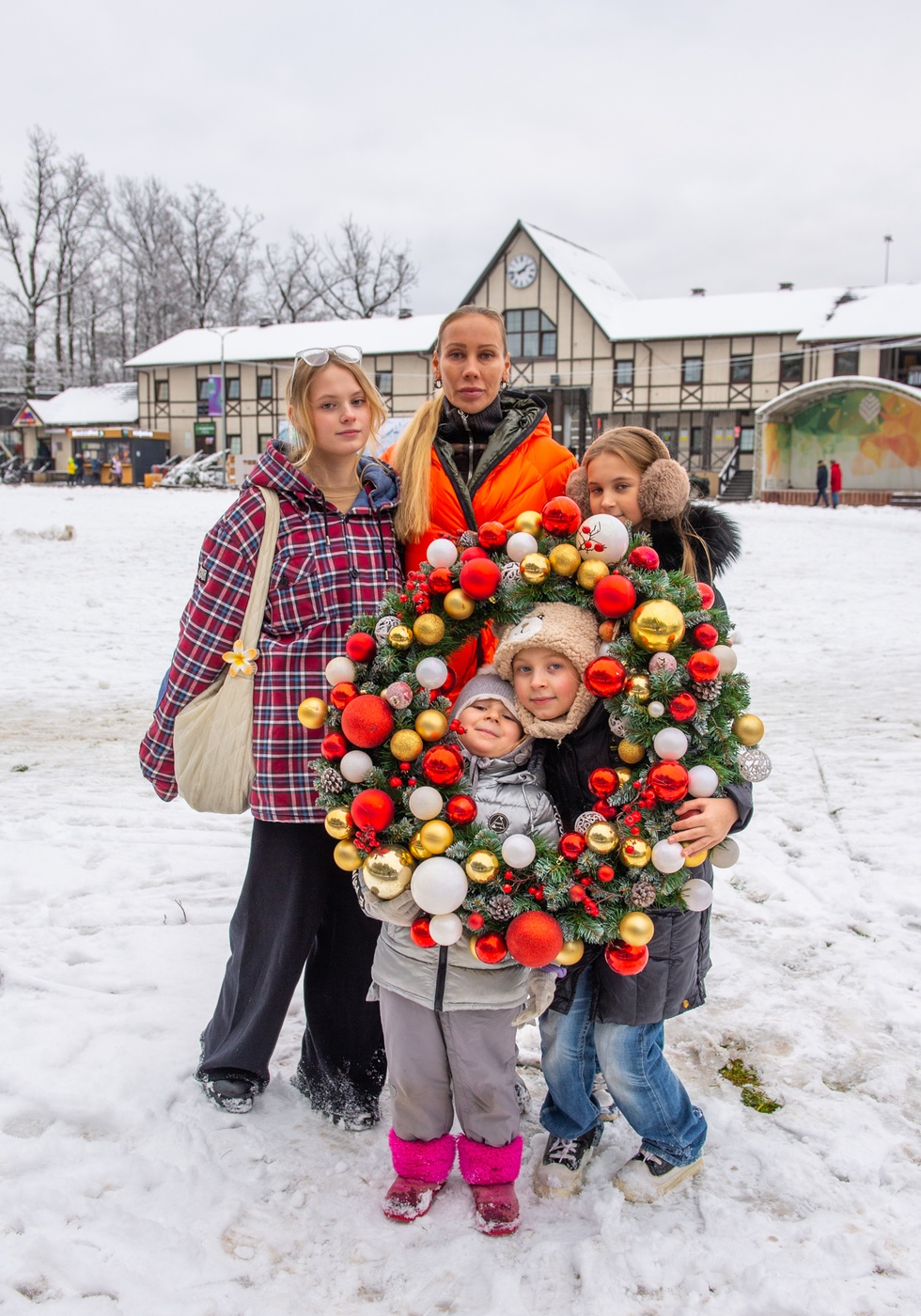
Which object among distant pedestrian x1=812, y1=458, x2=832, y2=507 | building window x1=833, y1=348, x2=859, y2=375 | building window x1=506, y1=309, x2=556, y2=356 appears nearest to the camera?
distant pedestrian x1=812, y1=458, x2=832, y2=507

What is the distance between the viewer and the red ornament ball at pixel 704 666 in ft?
7.18

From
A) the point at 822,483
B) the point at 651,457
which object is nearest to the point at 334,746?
the point at 651,457

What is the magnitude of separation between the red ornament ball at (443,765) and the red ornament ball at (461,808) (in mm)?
51

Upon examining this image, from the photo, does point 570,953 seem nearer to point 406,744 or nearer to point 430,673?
point 406,744

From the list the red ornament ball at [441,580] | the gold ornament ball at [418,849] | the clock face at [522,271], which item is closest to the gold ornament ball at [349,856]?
the gold ornament ball at [418,849]

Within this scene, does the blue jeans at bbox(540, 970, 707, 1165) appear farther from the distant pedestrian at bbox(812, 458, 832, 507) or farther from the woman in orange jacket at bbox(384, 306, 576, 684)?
the distant pedestrian at bbox(812, 458, 832, 507)

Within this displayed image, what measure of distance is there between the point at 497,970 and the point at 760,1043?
130cm

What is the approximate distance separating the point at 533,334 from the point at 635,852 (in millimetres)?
36706

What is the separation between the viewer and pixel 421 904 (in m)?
2.19

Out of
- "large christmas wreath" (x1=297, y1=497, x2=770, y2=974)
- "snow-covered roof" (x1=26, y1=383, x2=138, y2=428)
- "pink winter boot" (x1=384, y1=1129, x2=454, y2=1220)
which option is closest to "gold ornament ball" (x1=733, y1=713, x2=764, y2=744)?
"large christmas wreath" (x1=297, y1=497, x2=770, y2=974)

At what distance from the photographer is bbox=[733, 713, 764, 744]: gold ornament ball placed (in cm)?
228

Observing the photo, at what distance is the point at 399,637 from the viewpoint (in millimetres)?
2393

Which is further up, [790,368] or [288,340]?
[288,340]

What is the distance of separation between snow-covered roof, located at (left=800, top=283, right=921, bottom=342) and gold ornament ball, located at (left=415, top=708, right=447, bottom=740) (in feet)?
114
